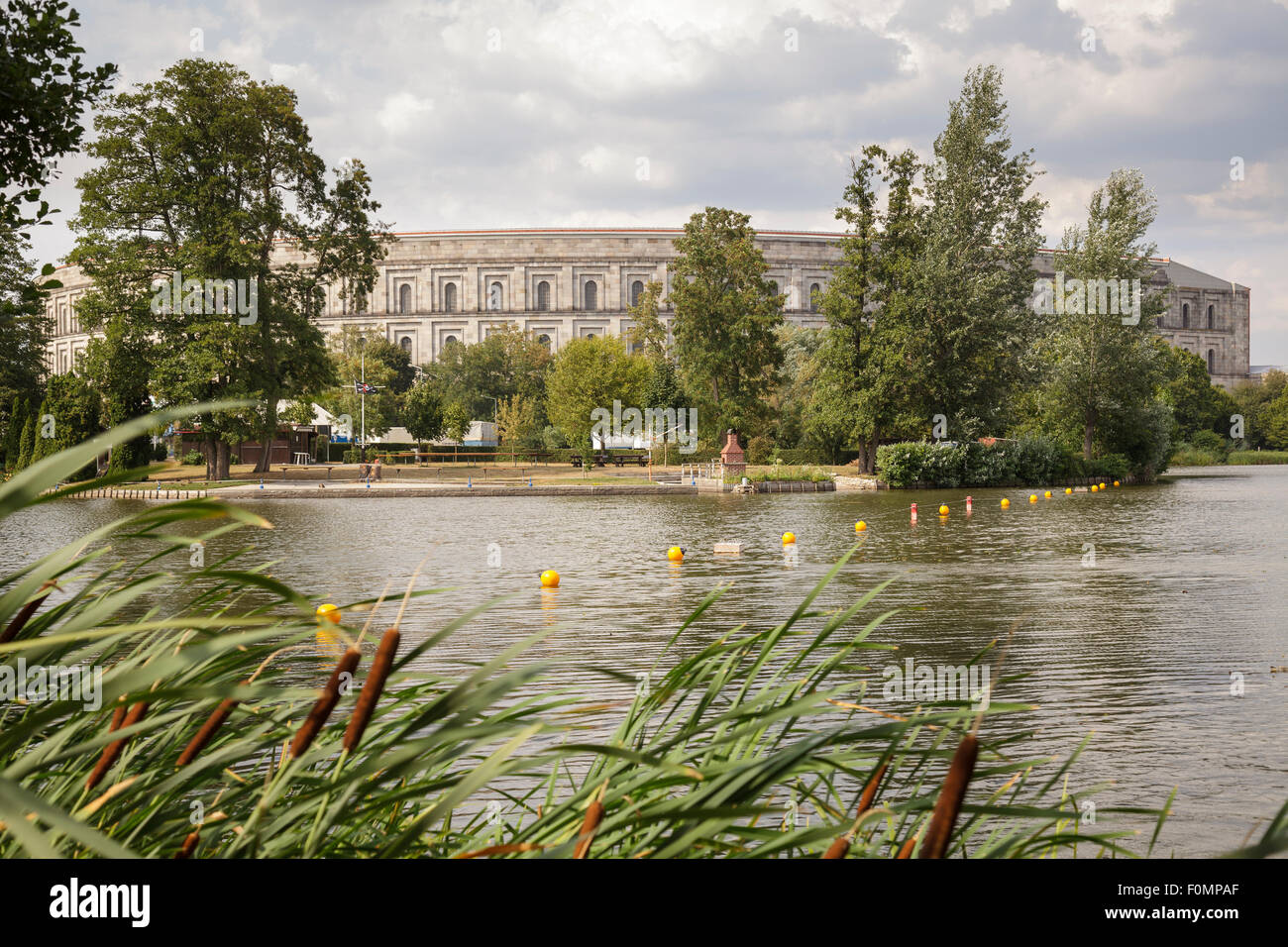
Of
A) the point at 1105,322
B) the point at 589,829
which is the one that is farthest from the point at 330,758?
the point at 1105,322

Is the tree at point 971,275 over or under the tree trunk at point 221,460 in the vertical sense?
over

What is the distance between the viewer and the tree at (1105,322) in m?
45.9

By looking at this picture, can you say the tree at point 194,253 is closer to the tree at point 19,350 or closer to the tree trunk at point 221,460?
the tree trunk at point 221,460

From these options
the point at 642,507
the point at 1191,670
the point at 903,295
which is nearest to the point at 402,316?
the point at 903,295

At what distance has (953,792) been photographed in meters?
1.23

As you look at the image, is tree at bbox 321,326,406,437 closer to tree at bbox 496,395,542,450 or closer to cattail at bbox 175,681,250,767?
tree at bbox 496,395,542,450

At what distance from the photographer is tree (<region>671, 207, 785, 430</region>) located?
5566 cm

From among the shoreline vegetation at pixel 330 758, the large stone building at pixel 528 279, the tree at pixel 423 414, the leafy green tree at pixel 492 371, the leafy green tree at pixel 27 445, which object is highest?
the large stone building at pixel 528 279

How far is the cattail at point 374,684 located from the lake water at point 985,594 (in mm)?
743

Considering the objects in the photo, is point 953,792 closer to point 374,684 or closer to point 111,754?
point 374,684

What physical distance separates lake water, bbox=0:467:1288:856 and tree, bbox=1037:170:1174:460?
59.2 ft

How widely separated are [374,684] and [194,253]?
142ft

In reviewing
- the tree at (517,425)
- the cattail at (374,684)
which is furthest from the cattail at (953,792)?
the tree at (517,425)
